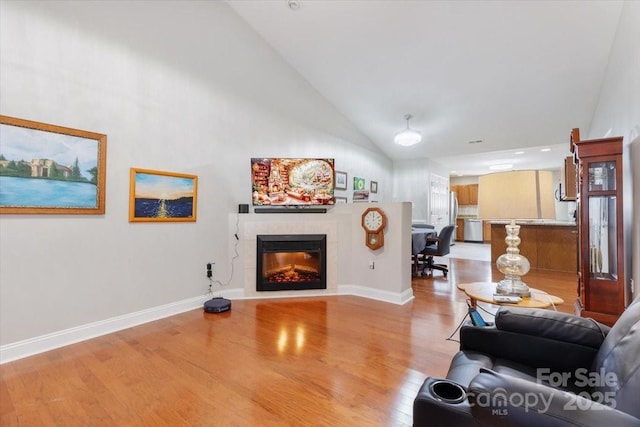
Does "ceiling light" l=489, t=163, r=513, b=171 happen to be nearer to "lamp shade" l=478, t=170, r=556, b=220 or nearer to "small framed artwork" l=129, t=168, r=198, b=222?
"lamp shade" l=478, t=170, r=556, b=220

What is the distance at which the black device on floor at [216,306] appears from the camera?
10.7ft

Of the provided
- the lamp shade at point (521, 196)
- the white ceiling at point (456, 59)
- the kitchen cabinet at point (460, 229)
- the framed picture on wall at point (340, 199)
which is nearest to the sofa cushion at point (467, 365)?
the lamp shade at point (521, 196)

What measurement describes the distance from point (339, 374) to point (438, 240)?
12.3ft

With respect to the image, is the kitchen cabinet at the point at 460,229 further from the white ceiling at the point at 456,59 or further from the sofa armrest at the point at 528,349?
the sofa armrest at the point at 528,349

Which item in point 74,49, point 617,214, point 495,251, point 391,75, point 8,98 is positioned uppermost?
point 391,75

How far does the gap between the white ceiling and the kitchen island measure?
1664 millimetres

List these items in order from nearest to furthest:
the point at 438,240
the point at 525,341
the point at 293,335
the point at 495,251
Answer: the point at 525,341 → the point at 293,335 → the point at 438,240 → the point at 495,251

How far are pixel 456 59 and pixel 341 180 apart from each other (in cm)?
276

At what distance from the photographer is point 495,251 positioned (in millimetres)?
6277

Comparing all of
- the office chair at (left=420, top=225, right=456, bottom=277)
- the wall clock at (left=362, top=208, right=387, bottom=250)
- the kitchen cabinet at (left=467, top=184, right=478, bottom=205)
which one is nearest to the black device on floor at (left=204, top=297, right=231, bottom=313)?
the wall clock at (left=362, top=208, right=387, bottom=250)

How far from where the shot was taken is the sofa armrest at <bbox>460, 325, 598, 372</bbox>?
1284mm

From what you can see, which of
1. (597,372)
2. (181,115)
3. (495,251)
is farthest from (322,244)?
(495,251)

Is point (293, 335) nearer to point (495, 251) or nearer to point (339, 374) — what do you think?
point (339, 374)

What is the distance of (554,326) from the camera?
1.36 meters
